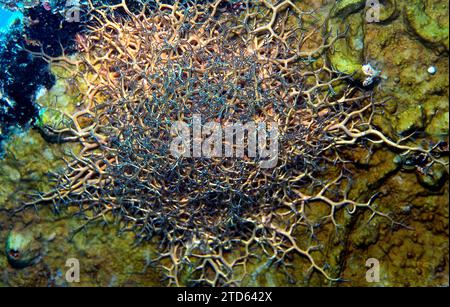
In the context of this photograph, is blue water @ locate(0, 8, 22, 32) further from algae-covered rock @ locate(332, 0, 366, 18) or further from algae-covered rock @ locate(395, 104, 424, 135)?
algae-covered rock @ locate(395, 104, 424, 135)

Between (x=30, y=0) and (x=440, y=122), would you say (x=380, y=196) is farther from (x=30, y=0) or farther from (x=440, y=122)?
(x=30, y=0)

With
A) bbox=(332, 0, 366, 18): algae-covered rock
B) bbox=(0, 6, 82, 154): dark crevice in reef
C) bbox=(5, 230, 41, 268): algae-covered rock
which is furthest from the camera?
bbox=(5, 230, 41, 268): algae-covered rock

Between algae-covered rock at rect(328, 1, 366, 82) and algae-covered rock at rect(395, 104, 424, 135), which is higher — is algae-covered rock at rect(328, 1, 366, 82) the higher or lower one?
the higher one

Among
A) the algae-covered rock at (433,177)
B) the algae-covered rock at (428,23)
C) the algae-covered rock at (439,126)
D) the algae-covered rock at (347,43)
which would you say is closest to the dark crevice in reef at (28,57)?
the algae-covered rock at (347,43)

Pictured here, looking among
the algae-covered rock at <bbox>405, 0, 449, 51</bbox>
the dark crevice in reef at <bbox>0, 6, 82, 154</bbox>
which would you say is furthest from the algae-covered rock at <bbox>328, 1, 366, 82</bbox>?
the dark crevice in reef at <bbox>0, 6, 82, 154</bbox>

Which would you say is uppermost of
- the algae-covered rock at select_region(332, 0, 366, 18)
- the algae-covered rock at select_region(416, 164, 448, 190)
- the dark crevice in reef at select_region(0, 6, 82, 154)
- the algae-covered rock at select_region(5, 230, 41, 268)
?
the algae-covered rock at select_region(332, 0, 366, 18)

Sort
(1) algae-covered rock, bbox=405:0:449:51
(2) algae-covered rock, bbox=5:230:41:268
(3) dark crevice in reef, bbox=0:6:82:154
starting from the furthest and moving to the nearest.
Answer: (2) algae-covered rock, bbox=5:230:41:268 → (3) dark crevice in reef, bbox=0:6:82:154 → (1) algae-covered rock, bbox=405:0:449:51

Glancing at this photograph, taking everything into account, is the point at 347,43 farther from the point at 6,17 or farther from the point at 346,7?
the point at 6,17

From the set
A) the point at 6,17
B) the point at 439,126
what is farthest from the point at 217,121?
the point at 6,17
